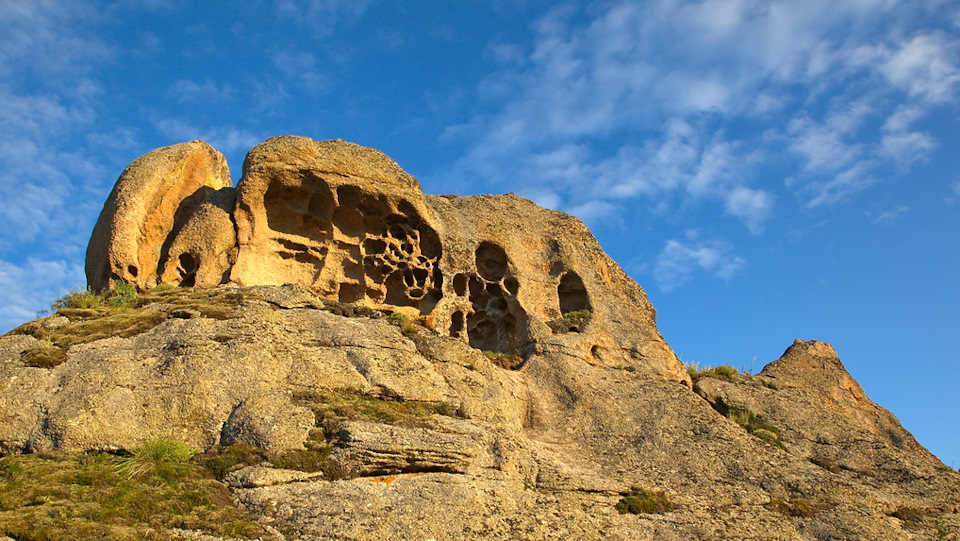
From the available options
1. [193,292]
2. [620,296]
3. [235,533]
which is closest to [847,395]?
[620,296]

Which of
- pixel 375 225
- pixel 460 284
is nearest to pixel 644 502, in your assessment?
pixel 460 284

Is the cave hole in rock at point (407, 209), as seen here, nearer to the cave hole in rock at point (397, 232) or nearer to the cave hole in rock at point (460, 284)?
the cave hole in rock at point (397, 232)

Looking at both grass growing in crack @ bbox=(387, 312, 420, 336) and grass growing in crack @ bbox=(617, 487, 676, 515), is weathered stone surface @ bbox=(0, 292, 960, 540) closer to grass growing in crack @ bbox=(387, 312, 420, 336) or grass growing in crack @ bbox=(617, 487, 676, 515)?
grass growing in crack @ bbox=(617, 487, 676, 515)

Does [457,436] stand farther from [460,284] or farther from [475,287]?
[475,287]

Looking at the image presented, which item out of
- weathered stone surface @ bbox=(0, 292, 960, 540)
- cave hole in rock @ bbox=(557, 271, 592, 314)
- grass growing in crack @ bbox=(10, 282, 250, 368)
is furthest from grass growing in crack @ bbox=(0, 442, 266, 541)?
cave hole in rock @ bbox=(557, 271, 592, 314)

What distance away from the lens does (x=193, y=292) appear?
18719 mm

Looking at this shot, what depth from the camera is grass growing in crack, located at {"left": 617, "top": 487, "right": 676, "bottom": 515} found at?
1425cm

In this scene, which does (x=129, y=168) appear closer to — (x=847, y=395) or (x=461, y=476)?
(x=461, y=476)

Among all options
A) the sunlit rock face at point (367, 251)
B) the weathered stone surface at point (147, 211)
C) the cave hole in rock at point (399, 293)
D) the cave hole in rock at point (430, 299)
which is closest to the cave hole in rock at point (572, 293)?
the sunlit rock face at point (367, 251)

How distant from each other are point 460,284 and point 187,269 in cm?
714

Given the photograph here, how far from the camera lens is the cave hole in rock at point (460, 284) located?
23.8 metres

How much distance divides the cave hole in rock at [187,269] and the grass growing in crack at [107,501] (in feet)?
29.5

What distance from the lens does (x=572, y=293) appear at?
990 inches

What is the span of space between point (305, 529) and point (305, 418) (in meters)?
2.85
